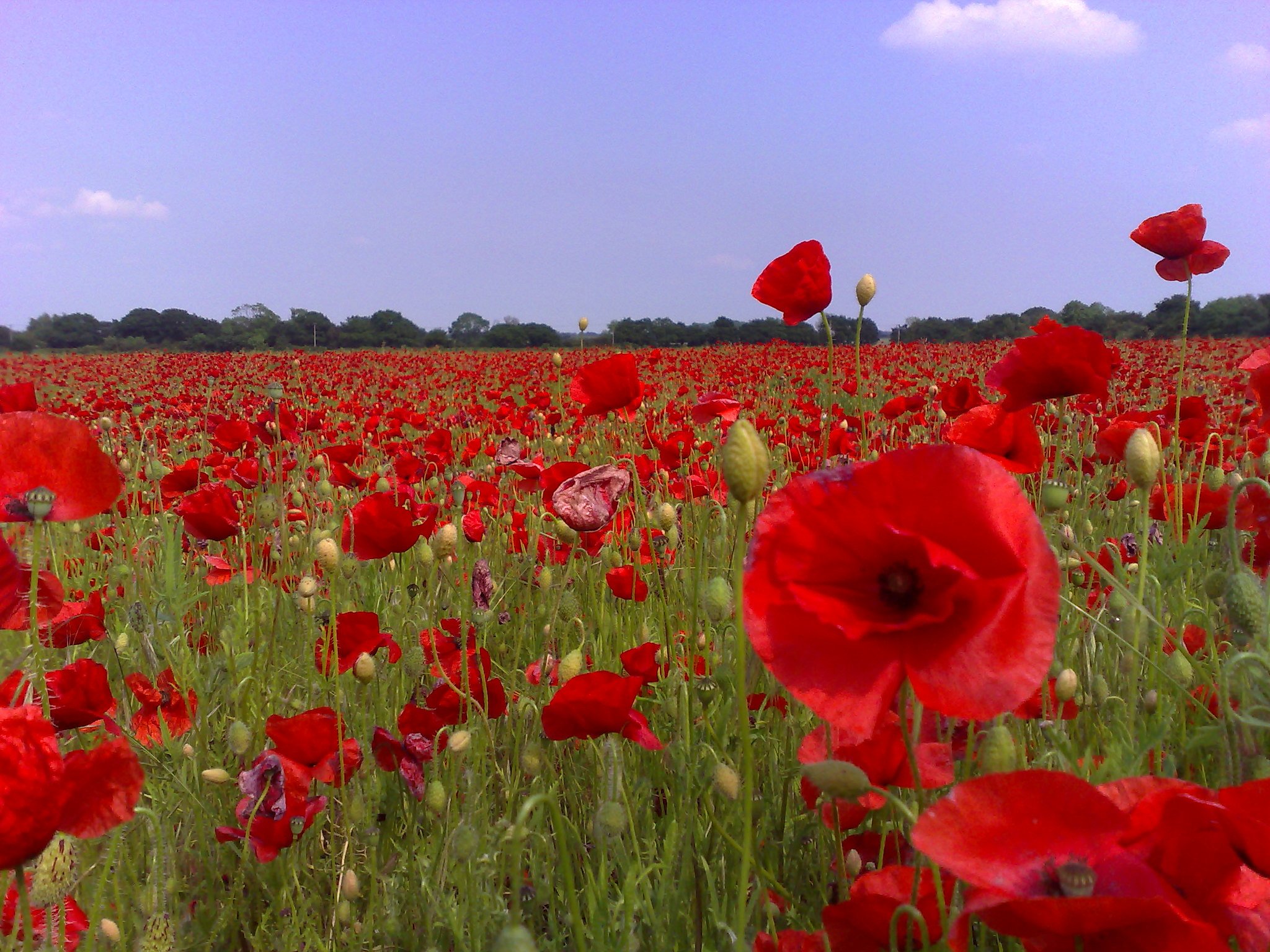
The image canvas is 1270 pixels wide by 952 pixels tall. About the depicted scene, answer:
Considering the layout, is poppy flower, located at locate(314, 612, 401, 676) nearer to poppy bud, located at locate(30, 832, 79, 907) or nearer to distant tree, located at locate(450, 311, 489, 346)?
poppy bud, located at locate(30, 832, 79, 907)

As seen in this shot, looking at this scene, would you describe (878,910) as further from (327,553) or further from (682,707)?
(327,553)

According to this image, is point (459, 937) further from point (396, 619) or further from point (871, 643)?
point (396, 619)

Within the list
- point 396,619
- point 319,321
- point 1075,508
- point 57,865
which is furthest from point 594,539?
point 319,321

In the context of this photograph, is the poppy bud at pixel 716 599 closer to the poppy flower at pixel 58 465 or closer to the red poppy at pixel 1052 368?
the red poppy at pixel 1052 368

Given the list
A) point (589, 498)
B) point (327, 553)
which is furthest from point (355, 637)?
point (589, 498)

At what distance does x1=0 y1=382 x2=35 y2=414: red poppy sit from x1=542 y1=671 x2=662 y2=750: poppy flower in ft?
5.17

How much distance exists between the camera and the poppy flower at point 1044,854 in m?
0.50

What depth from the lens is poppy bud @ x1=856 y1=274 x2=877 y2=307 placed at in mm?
1540

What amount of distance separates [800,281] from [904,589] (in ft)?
3.43

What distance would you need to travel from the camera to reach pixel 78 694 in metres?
1.24

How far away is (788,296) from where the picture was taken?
5.35 feet

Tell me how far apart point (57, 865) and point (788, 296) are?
4.50 ft

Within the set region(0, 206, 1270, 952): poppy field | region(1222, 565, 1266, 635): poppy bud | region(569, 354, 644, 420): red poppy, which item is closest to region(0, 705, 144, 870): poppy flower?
region(0, 206, 1270, 952): poppy field

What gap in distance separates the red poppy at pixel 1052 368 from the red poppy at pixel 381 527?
41.7 inches
